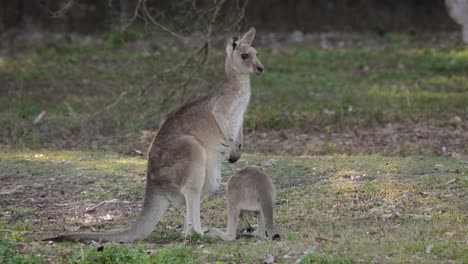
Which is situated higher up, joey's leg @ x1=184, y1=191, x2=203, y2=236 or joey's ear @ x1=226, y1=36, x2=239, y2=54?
joey's ear @ x1=226, y1=36, x2=239, y2=54

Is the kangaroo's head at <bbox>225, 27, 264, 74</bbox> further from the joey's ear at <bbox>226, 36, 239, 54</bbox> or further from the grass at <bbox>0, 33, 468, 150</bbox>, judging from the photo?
the grass at <bbox>0, 33, 468, 150</bbox>

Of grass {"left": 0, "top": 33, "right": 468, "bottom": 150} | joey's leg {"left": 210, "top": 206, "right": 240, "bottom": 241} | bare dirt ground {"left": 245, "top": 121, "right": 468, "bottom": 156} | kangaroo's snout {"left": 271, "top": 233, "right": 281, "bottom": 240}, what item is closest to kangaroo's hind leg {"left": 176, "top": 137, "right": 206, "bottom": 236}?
joey's leg {"left": 210, "top": 206, "right": 240, "bottom": 241}

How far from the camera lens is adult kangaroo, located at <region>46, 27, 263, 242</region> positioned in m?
6.18

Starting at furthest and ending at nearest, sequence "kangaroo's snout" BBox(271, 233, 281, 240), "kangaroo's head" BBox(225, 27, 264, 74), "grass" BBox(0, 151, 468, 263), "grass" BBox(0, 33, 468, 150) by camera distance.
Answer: "grass" BBox(0, 33, 468, 150), "kangaroo's head" BBox(225, 27, 264, 74), "kangaroo's snout" BBox(271, 233, 281, 240), "grass" BBox(0, 151, 468, 263)

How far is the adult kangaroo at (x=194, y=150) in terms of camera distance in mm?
6180

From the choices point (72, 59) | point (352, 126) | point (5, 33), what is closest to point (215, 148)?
point (352, 126)

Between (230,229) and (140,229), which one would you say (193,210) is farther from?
(140,229)

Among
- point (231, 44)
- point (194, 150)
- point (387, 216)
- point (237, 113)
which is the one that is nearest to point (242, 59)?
point (231, 44)

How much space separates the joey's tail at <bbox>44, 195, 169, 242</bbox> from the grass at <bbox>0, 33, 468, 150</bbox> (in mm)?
4656

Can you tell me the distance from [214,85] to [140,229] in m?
6.08

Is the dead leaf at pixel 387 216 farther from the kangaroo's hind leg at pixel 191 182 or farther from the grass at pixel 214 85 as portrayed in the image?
the grass at pixel 214 85

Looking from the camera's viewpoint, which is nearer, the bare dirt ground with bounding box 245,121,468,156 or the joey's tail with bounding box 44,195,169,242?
the joey's tail with bounding box 44,195,169,242

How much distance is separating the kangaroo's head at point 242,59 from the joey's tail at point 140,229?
1266 mm

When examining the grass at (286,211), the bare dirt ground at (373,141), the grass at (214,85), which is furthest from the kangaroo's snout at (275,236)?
the grass at (214,85)
